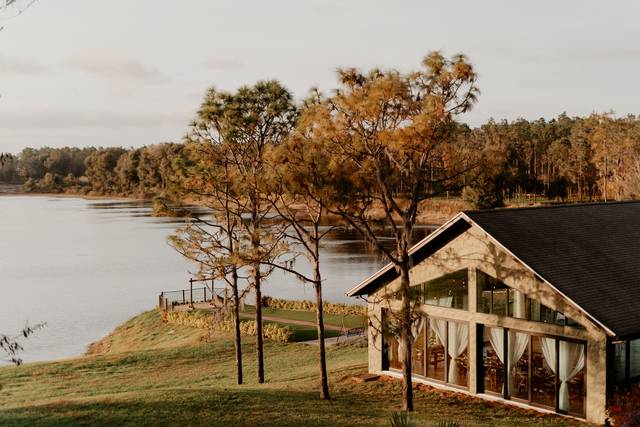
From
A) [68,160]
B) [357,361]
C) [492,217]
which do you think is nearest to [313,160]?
[492,217]

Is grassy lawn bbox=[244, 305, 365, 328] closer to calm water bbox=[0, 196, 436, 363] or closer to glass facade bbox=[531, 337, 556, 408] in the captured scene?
calm water bbox=[0, 196, 436, 363]

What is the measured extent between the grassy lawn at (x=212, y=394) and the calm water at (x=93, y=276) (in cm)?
460

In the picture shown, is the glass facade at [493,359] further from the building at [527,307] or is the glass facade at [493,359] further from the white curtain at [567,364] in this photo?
the white curtain at [567,364]

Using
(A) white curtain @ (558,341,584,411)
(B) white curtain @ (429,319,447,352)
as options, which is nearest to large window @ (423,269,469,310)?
(B) white curtain @ (429,319,447,352)

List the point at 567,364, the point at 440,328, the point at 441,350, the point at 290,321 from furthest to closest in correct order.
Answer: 1. the point at 290,321
2. the point at 441,350
3. the point at 440,328
4. the point at 567,364

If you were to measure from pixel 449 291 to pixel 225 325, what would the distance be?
17.3 metres

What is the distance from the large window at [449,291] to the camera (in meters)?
18.9

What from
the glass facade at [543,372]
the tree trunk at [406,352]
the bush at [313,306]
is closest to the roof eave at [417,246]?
the tree trunk at [406,352]

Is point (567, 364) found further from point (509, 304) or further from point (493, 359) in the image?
point (493, 359)

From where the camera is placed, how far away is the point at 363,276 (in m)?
51.6

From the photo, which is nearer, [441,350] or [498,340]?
[498,340]

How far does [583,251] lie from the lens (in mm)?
18312

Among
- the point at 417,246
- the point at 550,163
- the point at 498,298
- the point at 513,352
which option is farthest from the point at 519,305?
the point at 550,163

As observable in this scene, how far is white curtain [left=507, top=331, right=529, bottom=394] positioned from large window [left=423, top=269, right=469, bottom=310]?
5.38ft
